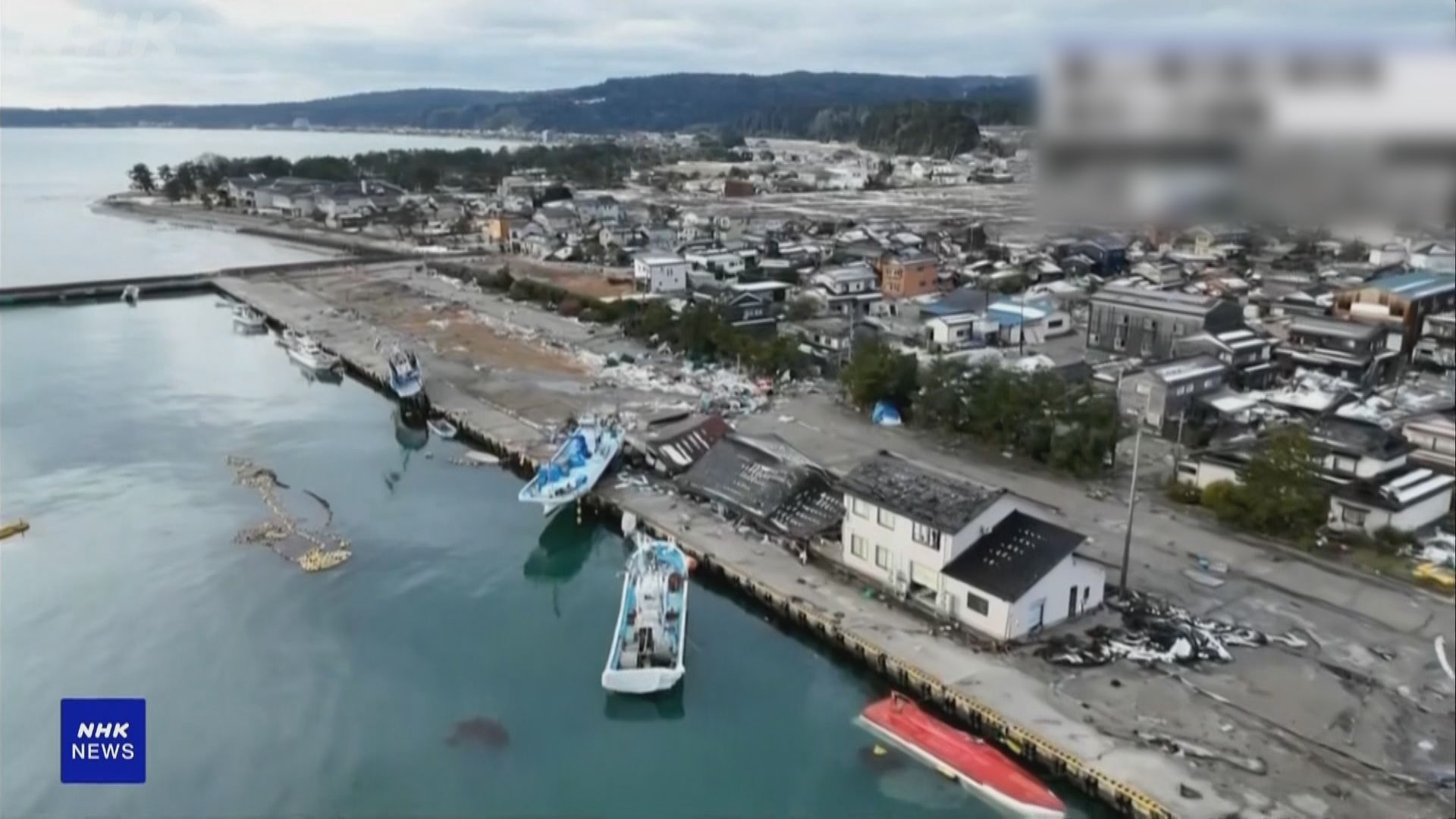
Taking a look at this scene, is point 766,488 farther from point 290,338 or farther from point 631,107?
point 631,107

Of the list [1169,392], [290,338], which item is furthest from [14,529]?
[1169,392]

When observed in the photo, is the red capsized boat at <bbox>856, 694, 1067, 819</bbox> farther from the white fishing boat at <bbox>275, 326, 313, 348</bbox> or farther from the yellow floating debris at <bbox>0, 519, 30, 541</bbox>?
the white fishing boat at <bbox>275, 326, 313, 348</bbox>

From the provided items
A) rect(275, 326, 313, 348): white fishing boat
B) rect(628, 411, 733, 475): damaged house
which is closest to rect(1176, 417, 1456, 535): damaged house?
rect(628, 411, 733, 475): damaged house

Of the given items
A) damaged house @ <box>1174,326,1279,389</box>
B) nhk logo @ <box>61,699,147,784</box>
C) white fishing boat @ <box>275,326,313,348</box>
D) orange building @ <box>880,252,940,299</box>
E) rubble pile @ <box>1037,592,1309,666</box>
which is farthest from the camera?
orange building @ <box>880,252,940,299</box>

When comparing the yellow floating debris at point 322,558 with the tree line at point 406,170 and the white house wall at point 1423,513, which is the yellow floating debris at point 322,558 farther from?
the tree line at point 406,170

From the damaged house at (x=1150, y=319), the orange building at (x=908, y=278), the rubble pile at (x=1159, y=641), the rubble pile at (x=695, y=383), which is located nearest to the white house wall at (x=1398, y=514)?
the rubble pile at (x=1159, y=641)

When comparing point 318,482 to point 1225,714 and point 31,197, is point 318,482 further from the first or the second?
point 31,197
